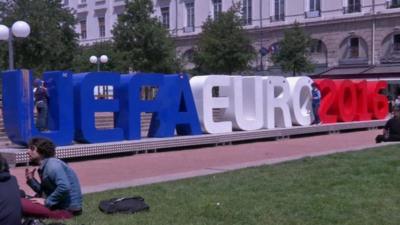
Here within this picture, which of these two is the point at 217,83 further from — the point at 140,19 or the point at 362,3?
the point at 362,3

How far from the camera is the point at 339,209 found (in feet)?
30.7

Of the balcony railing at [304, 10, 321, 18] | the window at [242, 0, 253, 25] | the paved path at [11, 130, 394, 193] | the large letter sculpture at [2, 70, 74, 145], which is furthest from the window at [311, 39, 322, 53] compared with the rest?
the large letter sculpture at [2, 70, 74, 145]

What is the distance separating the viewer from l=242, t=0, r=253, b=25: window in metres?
54.8

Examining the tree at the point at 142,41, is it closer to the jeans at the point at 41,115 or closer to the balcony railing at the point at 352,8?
the balcony railing at the point at 352,8

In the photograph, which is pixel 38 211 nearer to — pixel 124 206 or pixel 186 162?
pixel 124 206

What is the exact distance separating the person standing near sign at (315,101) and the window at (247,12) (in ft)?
93.1

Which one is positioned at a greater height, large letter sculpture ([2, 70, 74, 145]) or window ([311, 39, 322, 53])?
window ([311, 39, 322, 53])

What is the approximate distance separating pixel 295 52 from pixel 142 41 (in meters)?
10.4

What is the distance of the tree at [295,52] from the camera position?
46250 mm

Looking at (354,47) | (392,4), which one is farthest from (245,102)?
(392,4)

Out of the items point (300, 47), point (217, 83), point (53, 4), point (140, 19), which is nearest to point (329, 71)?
point (300, 47)

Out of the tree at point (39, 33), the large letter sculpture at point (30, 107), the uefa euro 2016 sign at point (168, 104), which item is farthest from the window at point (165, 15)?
the large letter sculpture at point (30, 107)

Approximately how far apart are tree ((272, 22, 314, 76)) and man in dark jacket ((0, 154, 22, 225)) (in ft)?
134

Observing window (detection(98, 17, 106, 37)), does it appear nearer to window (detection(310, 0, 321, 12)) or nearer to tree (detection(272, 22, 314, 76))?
window (detection(310, 0, 321, 12))
